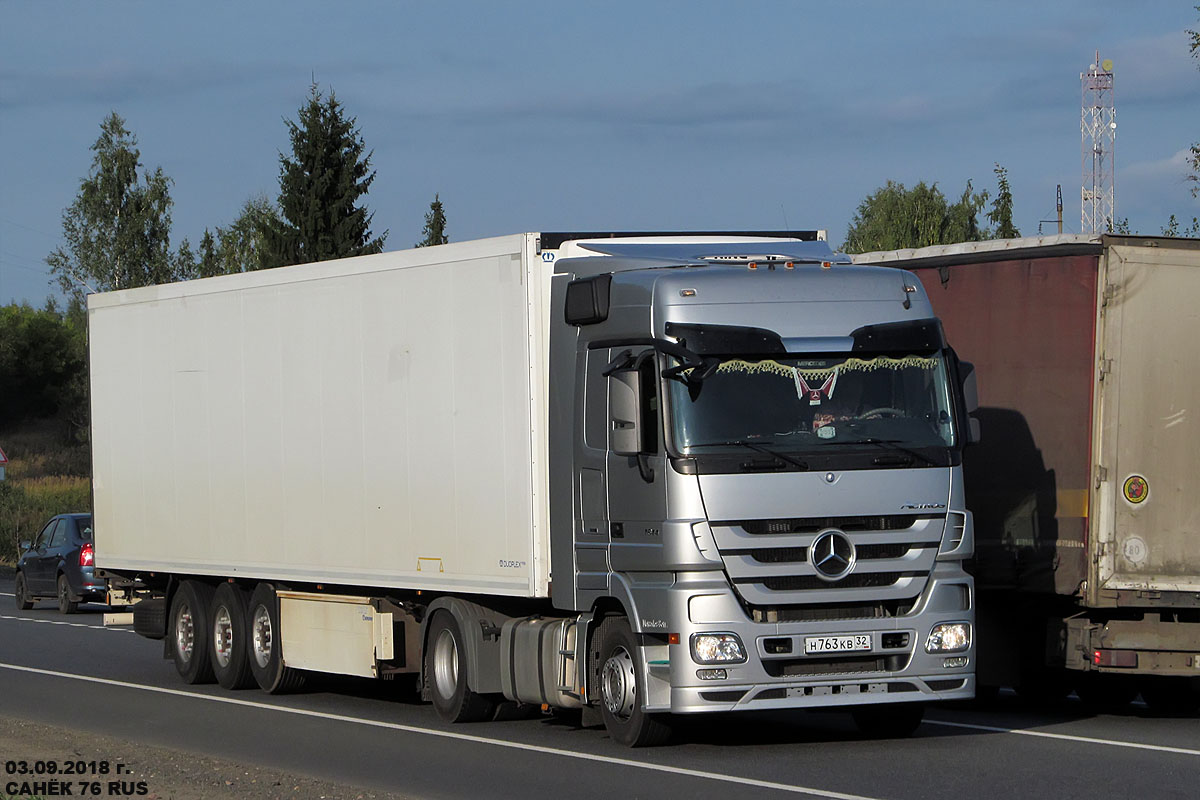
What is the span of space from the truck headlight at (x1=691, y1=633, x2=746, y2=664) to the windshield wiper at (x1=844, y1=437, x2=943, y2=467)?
1.51 metres

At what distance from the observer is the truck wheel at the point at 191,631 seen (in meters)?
18.3

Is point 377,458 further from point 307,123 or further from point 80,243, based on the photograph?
point 80,243

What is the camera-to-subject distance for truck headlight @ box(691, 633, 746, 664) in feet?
38.5

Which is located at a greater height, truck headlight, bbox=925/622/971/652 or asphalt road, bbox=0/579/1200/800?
truck headlight, bbox=925/622/971/652

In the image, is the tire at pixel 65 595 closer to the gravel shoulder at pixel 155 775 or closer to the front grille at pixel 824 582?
the gravel shoulder at pixel 155 775

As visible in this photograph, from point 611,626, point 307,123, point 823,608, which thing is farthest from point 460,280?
point 307,123

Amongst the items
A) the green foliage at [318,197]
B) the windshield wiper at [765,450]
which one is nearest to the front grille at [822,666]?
the windshield wiper at [765,450]

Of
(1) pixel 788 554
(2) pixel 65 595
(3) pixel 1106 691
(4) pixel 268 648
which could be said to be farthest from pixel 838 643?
(2) pixel 65 595

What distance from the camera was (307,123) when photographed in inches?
2205

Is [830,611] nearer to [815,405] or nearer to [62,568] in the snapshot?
[815,405]

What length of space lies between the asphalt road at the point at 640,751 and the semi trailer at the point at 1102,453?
0.79 m

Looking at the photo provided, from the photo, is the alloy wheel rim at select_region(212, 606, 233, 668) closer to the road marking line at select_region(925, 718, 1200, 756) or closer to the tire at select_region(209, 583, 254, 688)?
the tire at select_region(209, 583, 254, 688)

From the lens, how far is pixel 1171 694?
15.0 meters

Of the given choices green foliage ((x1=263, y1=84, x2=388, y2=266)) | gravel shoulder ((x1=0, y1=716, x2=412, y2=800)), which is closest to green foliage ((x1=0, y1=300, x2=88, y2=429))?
green foliage ((x1=263, y1=84, x2=388, y2=266))
